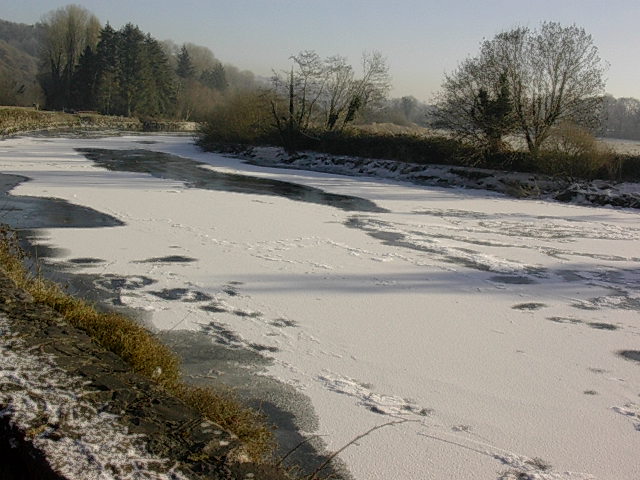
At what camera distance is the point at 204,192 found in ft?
53.3

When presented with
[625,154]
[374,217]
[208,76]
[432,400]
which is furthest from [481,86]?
[208,76]

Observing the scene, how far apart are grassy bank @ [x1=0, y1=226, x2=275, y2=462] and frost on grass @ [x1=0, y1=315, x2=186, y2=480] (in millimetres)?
559

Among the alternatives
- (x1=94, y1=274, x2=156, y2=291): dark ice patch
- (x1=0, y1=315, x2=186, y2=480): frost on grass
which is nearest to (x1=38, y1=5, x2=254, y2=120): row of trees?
(x1=94, y1=274, x2=156, y2=291): dark ice patch

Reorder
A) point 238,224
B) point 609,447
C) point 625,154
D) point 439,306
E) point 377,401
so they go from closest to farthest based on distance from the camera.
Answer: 1. point 609,447
2. point 377,401
3. point 439,306
4. point 238,224
5. point 625,154

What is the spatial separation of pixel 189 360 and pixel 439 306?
10.3 ft

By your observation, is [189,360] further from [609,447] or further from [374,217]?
[374,217]

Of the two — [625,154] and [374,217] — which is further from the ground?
[625,154]

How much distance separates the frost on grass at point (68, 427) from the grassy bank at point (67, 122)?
38.1 meters

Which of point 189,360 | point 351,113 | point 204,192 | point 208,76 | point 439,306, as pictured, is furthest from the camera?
point 208,76

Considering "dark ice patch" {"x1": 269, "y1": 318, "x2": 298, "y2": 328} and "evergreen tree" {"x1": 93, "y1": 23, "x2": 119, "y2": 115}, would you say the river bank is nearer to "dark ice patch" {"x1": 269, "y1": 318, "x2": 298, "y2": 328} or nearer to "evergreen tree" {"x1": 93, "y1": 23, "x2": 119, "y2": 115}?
"evergreen tree" {"x1": 93, "y1": 23, "x2": 119, "y2": 115}

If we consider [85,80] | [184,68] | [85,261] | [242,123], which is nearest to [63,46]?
[85,80]

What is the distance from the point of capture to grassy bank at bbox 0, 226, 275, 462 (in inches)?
138

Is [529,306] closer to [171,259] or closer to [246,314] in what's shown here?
[246,314]

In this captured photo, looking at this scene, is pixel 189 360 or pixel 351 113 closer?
pixel 189 360
